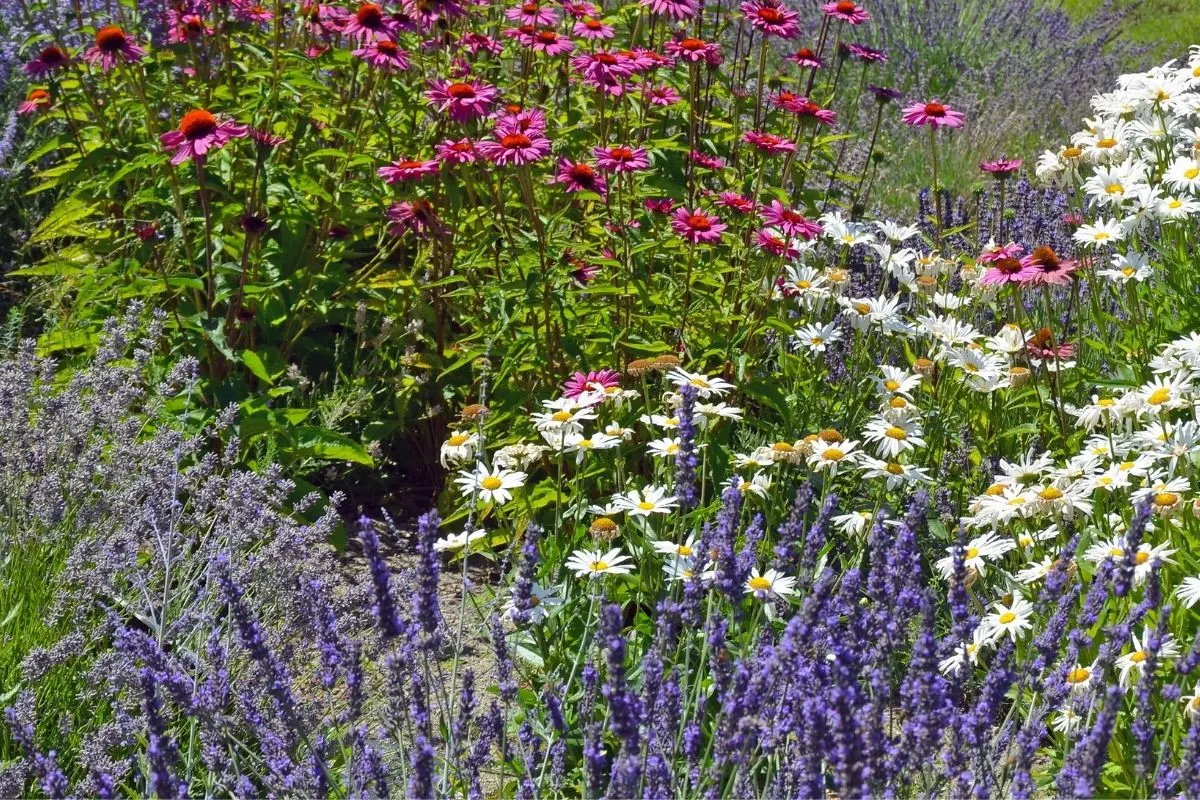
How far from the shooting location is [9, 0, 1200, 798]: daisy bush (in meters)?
2.07

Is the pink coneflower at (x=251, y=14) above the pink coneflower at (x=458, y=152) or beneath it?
above

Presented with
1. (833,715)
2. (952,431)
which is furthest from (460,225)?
(833,715)

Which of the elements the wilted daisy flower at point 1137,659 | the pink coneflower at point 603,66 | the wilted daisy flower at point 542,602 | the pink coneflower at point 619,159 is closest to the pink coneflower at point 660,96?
the pink coneflower at point 603,66

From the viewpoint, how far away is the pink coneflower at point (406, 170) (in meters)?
3.64

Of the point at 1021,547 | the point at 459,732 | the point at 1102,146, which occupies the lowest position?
the point at 459,732

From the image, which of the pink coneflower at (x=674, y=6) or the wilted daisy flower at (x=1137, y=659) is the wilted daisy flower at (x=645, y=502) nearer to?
the wilted daisy flower at (x=1137, y=659)

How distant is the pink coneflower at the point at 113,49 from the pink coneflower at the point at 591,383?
1.59 metres

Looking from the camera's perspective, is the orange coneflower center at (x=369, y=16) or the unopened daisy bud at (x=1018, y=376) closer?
the unopened daisy bud at (x=1018, y=376)

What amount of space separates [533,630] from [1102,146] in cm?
218

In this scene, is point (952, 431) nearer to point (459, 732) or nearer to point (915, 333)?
point (915, 333)

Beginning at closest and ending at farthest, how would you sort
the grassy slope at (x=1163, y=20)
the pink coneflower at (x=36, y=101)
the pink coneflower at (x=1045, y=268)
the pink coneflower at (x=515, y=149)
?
the pink coneflower at (x=1045, y=268), the pink coneflower at (x=515, y=149), the pink coneflower at (x=36, y=101), the grassy slope at (x=1163, y=20)

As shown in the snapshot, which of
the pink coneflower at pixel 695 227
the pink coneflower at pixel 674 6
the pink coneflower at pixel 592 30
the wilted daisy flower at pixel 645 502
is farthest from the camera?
the pink coneflower at pixel 592 30

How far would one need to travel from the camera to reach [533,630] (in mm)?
2895

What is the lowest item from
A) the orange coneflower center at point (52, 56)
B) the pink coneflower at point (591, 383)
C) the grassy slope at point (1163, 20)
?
the pink coneflower at point (591, 383)
